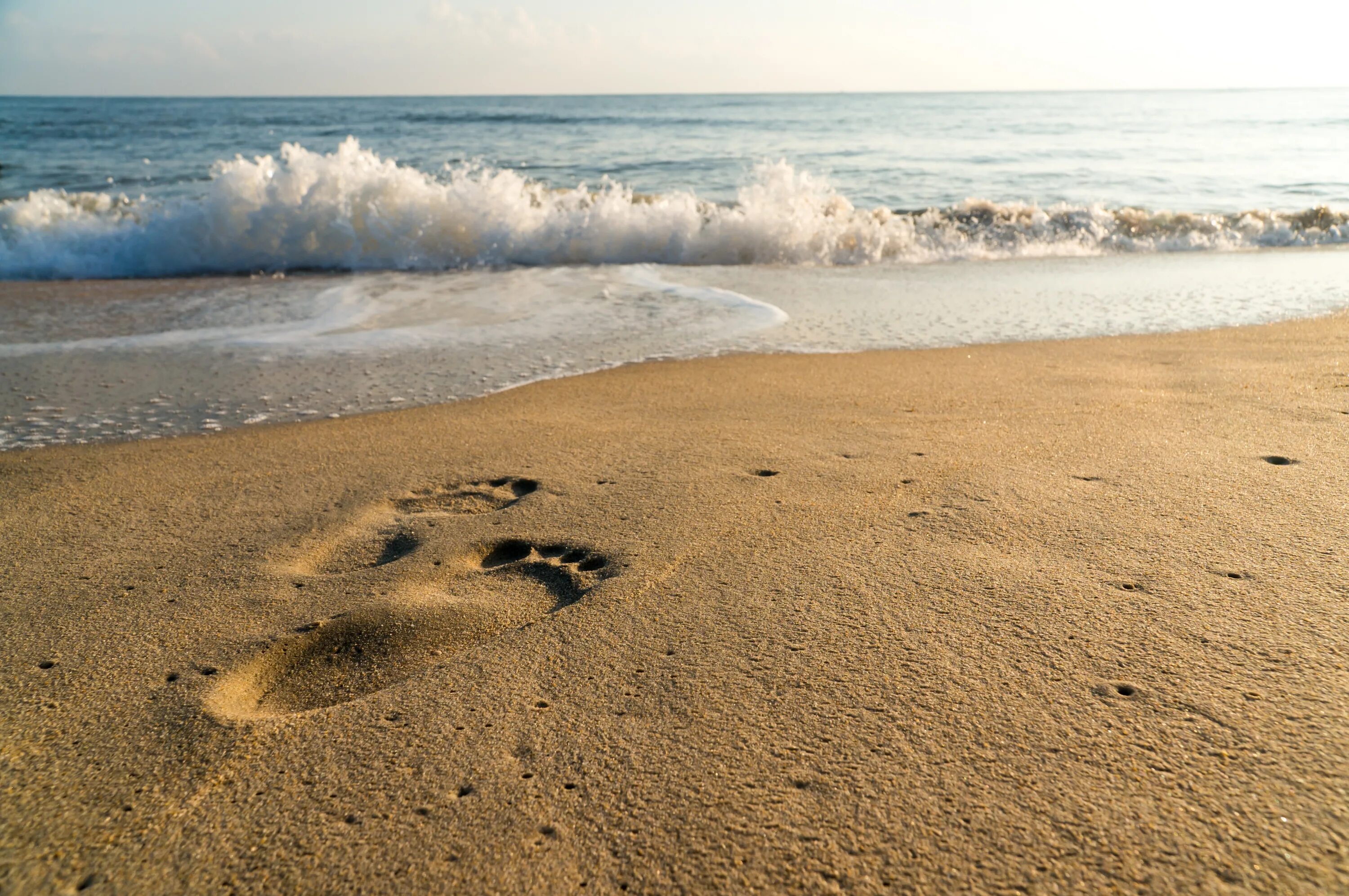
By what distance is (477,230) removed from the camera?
8500mm

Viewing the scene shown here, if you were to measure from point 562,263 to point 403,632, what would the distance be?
6.81m

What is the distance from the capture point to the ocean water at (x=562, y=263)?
434cm

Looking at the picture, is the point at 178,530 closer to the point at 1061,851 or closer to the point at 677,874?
the point at 677,874

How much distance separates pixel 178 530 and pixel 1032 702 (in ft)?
7.12

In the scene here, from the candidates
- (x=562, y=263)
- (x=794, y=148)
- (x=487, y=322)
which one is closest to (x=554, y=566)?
(x=487, y=322)

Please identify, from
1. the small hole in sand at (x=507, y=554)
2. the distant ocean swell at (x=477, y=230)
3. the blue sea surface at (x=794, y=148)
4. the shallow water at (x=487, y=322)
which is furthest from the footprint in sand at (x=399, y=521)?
the blue sea surface at (x=794, y=148)

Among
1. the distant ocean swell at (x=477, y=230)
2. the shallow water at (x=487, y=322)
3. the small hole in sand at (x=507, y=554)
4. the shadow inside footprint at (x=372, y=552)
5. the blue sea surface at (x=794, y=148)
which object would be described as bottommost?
the shadow inside footprint at (x=372, y=552)

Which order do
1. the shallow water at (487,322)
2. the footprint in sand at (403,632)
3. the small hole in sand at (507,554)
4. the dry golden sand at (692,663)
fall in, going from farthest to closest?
the shallow water at (487,322) < the small hole in sand at (507,554) < the footprint in sand at (403,632) < the dry golden sand at (692,663)

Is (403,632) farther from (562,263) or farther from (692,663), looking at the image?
(562,263)

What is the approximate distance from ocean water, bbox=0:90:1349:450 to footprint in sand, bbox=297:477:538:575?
4.29ft

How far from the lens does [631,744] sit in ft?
4.68

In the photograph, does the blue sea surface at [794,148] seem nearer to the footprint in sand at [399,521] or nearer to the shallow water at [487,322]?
the shallow water at [487,322]

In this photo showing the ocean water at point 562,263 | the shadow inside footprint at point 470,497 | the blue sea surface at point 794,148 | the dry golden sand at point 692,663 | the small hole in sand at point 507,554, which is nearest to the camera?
the dry golden sand at point 692,663

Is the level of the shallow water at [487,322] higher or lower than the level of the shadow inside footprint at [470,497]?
higher
